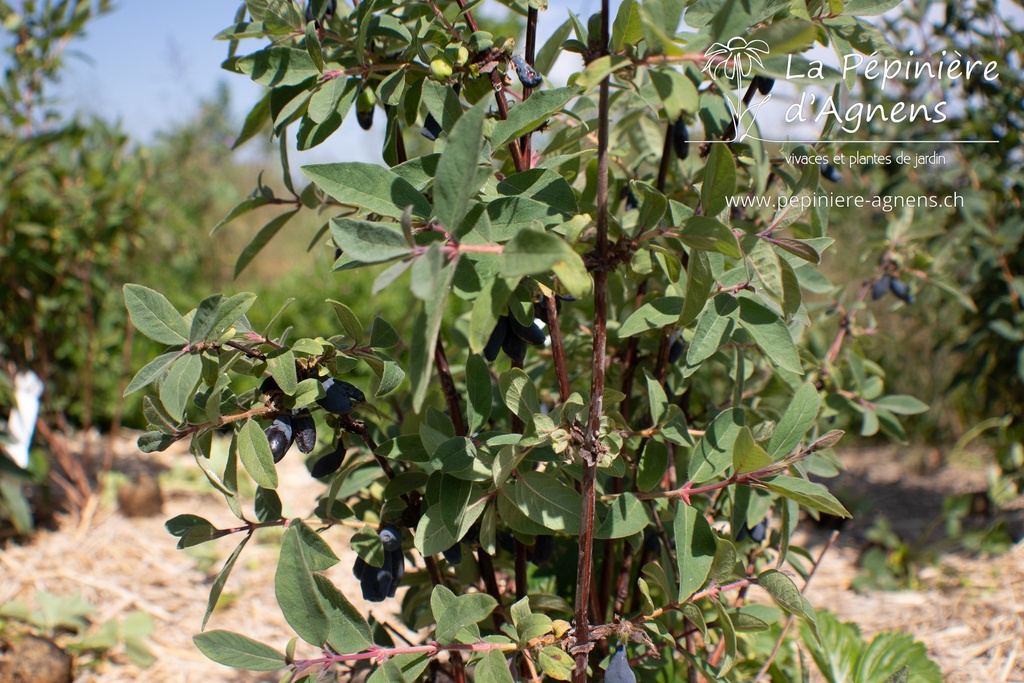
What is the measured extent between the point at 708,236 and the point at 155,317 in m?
0.60

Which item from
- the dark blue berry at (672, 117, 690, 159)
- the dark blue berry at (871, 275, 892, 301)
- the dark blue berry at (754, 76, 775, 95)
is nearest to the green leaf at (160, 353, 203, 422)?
the dark blue berry at (672, 117, 690, 159)

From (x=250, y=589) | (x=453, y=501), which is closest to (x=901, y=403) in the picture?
(x=453, y=501)

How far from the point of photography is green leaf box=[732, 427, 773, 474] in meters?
0.80

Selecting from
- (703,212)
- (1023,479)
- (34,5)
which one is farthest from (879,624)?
(34,5)

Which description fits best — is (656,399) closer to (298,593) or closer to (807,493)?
(807,493)

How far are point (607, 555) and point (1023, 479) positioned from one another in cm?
195

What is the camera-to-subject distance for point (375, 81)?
1.07 m

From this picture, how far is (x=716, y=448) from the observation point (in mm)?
925

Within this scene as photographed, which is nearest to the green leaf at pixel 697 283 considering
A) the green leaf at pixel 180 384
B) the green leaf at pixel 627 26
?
the green leaf at pixel 627 26

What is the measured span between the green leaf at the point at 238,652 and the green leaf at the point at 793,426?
0.62 m

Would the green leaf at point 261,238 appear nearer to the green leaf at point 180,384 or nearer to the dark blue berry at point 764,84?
the green leaf at point 180,384

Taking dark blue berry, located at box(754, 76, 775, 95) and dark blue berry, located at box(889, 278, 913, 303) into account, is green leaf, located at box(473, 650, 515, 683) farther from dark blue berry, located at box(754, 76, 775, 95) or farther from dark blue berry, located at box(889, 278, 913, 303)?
dark blue berry, located at box(889, 278, 913, 303)

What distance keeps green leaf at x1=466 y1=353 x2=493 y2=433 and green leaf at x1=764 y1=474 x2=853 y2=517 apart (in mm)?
340

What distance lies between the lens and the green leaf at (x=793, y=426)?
2.84ft
